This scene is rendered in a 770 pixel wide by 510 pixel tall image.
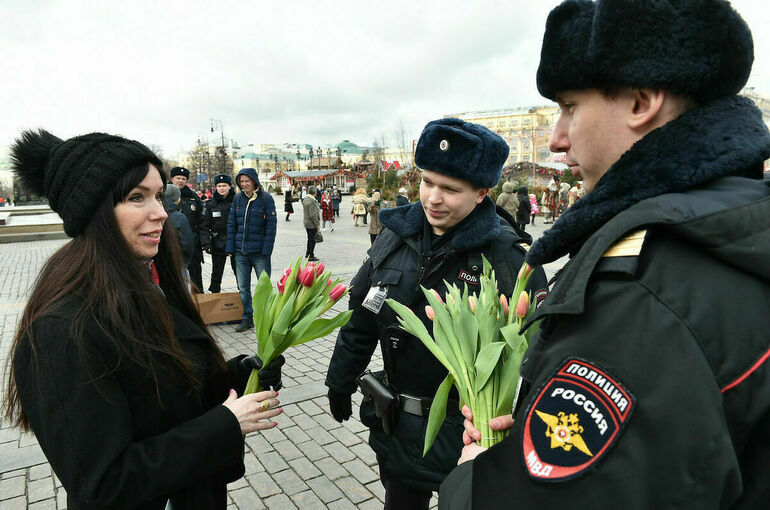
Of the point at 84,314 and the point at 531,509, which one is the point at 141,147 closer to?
the point at 84,314

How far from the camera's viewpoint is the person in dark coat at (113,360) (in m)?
1.45

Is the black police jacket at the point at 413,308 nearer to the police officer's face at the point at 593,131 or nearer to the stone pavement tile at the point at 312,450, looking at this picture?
the police officer's face at the point at 593,131

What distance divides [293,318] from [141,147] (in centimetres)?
88

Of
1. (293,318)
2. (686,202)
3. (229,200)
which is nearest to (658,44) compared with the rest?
(686,202)

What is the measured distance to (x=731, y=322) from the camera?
791mm

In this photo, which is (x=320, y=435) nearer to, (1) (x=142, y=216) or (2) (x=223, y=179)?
(1) (x=142, y=216)


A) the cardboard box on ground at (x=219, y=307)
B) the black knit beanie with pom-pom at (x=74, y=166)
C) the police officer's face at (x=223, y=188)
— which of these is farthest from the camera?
the police officer's face at (x=223, y=188)

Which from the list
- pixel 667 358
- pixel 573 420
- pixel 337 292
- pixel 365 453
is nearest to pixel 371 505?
pixel 365 453

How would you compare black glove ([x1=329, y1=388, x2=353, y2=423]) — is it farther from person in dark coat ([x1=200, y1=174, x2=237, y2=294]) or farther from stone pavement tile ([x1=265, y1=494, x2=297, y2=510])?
person in dark coat ([x1=200, y1=174, x2=237, y2=294])

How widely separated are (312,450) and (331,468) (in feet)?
0.96

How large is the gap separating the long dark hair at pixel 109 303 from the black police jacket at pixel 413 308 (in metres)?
0.92

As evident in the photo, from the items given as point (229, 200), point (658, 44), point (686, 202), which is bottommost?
point (229, 200)

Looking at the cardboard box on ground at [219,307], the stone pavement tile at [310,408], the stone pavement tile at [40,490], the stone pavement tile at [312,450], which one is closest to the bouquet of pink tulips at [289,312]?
the stone pavement tile at [312,450]

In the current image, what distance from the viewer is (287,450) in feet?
12.2
